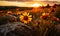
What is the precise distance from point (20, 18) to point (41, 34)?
0.87 ft

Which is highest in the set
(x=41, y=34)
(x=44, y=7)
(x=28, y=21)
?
(x=44, y=7)

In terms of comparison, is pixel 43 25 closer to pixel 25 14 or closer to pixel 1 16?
pixel 25 14

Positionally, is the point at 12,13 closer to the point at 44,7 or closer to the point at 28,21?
the point at 28,21

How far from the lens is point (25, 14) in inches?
67.5

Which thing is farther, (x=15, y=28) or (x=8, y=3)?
(x=8, y=3)

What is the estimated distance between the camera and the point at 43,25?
165cm

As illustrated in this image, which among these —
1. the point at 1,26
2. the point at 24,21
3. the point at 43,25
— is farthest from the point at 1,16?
the point at 43,25

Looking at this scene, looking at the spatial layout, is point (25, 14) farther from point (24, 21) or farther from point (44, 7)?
point (44, 7)

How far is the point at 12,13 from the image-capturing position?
172 centimetres

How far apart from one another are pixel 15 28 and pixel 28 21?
157 mm

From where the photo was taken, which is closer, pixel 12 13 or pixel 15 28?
pixel 15 28

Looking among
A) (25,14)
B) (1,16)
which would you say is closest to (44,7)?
(25,14)

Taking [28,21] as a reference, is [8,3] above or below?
above

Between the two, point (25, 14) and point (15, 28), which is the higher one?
point (25, 14)
